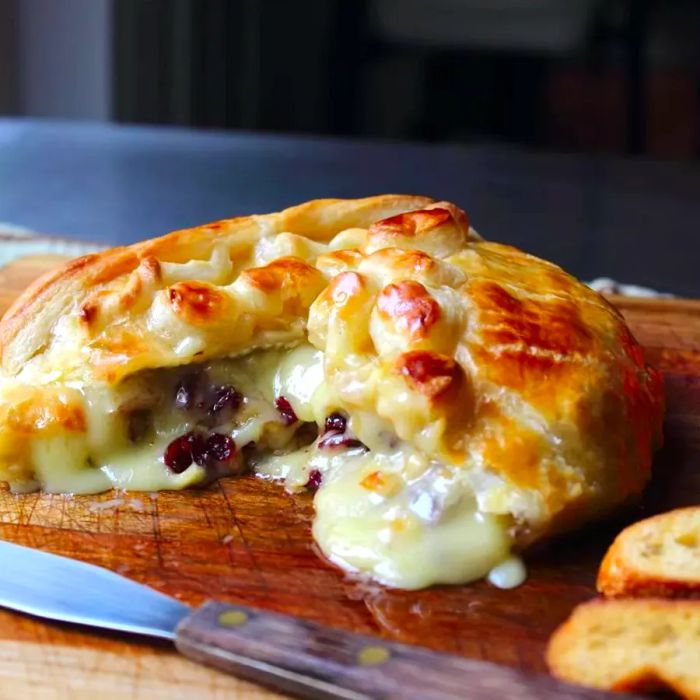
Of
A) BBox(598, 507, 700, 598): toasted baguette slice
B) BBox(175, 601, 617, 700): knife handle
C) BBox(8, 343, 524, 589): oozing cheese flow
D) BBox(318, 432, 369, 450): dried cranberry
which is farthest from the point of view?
BBox(318, 432, 369, 450): dried cranberry

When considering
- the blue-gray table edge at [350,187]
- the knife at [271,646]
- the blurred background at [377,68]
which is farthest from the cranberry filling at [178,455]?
the blurred background at [377,68]

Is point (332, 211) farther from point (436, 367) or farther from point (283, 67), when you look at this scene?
point (283, 67)

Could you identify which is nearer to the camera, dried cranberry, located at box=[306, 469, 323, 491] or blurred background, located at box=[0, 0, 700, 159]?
dried cranberry, located at box=[306, 469, 323, 491]

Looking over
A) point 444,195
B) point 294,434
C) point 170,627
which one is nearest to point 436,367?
point 294,434

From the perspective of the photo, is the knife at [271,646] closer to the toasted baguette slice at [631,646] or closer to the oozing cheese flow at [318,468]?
the toasted baguette slice at [631,646]

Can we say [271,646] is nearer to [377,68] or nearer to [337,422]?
[337,422]

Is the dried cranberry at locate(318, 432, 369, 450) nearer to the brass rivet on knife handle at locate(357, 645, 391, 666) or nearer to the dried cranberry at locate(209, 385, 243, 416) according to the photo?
the dried cranberry at locate(209, 385, 243, 416)

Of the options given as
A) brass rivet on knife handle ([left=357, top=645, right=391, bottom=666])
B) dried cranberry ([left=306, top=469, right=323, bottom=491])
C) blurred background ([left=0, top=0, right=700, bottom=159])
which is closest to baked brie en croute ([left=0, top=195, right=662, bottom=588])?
dried cranberry ([left=306, top=469, right=323, bottom=491])
